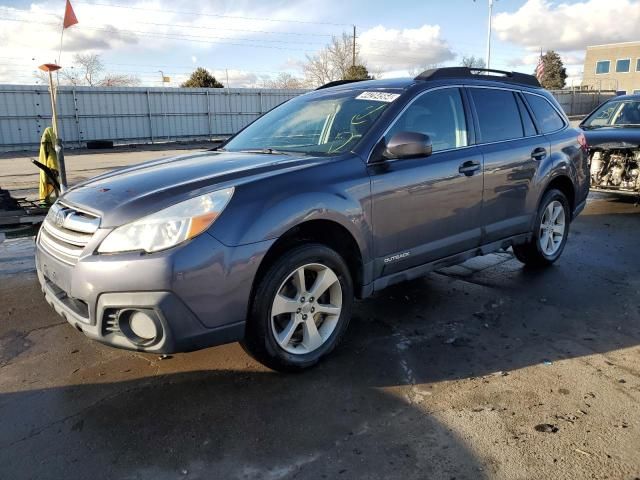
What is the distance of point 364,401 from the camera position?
2.96 meters

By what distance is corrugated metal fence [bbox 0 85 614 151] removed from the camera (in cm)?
2241

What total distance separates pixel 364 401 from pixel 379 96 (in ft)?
7.18

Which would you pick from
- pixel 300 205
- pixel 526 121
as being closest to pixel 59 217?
pixel 300 205

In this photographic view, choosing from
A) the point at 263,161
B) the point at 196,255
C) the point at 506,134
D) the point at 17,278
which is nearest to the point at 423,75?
the point at 506,134

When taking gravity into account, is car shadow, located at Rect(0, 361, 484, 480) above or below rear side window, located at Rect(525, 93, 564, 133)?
below

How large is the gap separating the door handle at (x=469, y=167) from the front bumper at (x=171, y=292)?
1.88 metres

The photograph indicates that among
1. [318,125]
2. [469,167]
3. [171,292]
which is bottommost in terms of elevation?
[171,292]

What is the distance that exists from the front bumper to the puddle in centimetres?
313

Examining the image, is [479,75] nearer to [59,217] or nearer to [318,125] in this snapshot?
[318,125]

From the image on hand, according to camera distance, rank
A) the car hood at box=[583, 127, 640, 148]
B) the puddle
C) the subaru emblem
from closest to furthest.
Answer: the subaru emblem → the puddle → the car hood at box=[583, 127, 640, 148]

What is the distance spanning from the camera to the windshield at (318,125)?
145 inches

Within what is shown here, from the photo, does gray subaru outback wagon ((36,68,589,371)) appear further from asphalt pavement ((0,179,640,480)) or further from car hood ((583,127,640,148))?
car hood ((583,127,640,148))

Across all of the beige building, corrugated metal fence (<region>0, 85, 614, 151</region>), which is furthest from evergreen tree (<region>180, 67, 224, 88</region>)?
the beige building

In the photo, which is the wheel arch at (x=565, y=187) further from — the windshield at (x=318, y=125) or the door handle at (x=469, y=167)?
the windshield at (x=318, y=125)
